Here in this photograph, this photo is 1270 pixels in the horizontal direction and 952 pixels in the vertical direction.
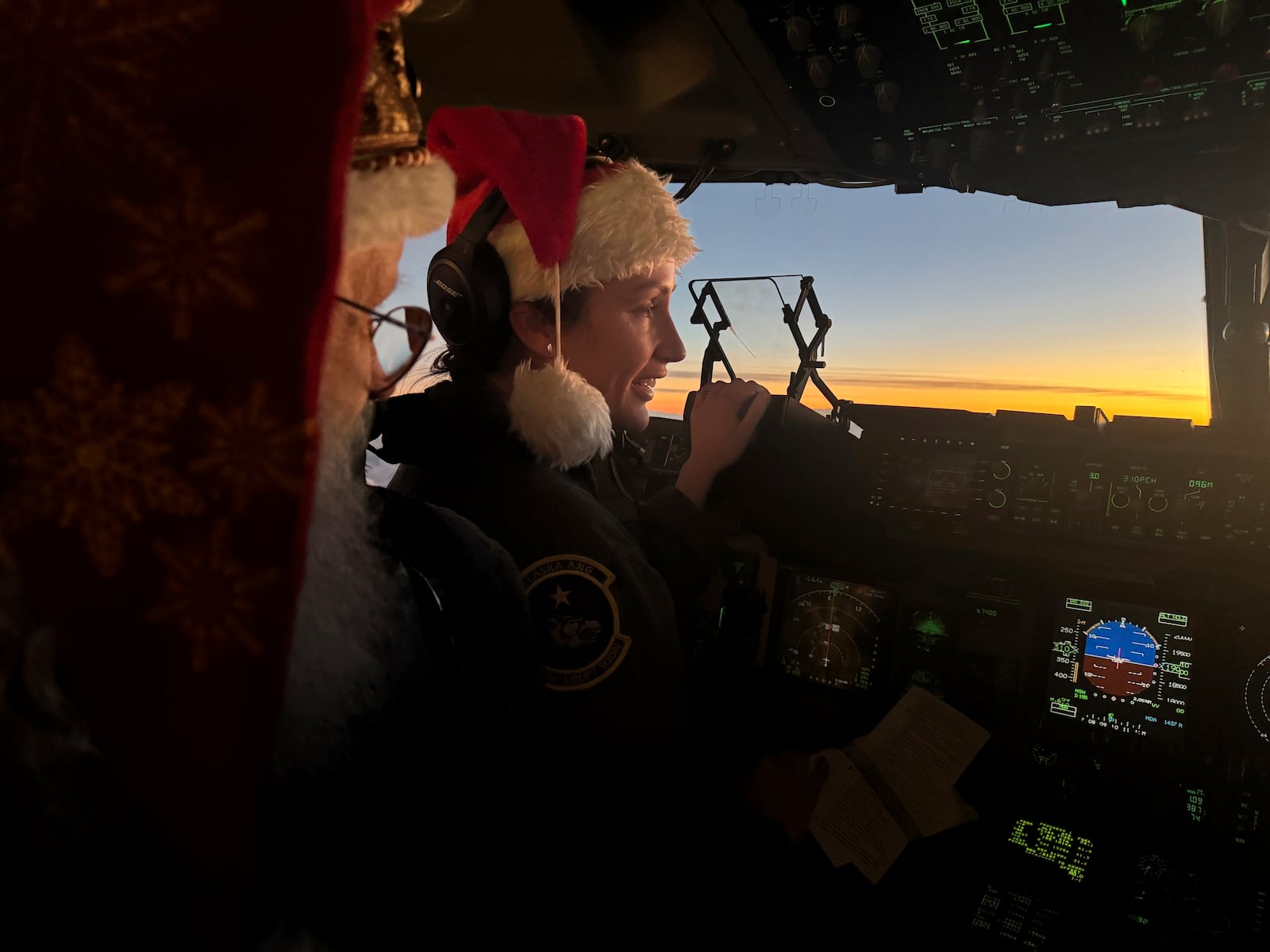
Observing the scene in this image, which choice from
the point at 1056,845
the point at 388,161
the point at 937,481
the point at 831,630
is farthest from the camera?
the point at 831,630

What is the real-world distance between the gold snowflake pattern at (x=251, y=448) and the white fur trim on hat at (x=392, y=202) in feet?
0.58

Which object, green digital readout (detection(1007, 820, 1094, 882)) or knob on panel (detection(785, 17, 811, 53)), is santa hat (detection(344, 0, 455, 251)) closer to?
knob on panel (detection(785, 17, 811, 53))

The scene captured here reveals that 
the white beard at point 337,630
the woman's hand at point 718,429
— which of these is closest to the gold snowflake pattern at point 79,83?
the white beard at point 337,630

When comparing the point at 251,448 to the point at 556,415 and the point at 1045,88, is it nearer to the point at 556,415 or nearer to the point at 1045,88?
the point at 556,415

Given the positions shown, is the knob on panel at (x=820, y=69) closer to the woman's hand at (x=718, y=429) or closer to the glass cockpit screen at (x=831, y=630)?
the woman's hand at (x=718, y=429)

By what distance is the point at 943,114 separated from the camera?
4.09ft

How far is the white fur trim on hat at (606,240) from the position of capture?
4.18 ft

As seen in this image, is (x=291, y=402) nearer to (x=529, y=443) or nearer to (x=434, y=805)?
(x=434, y=805)

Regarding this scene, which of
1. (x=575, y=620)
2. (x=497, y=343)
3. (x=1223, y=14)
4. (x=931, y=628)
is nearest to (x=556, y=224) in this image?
(x=497, y=343)

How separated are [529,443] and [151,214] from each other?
33.2 inches

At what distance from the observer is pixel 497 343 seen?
1.33 metres

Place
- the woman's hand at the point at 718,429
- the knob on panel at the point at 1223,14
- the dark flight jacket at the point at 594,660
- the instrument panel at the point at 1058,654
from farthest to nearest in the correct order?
1. the woman's hand at the point at 718,429
2. the instrument panel at the point at 1058,654
3. the dark flight jacket at the point at 594,660
4. the knob on panel at the point at 1223,14

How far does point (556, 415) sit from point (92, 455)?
0.83m

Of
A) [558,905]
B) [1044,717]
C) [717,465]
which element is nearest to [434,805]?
[558,905]
